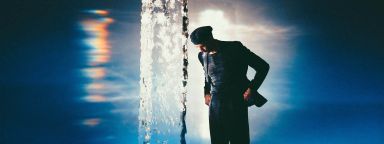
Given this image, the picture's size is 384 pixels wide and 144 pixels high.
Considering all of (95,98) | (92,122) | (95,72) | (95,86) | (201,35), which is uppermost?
(201,35)

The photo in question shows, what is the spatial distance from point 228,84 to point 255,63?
170 mm

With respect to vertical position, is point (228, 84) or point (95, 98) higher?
point (228, 84)

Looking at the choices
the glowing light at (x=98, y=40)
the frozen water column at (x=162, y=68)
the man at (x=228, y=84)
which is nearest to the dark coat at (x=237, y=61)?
the man at (x=228, y=84)

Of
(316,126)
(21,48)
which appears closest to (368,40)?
(316,126)

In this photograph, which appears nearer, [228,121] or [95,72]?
[228,121]

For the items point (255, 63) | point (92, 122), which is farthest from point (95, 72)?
point (255, 63)

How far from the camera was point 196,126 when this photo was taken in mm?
3375

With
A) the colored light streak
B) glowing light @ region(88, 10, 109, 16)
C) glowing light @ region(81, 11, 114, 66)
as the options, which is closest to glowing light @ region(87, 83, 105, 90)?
the colored light streak

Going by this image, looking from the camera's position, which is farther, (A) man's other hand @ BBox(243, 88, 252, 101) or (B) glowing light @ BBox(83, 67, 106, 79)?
(B) glowing light @ BBox(83, 67, 106, 79)

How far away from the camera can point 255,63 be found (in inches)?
67.7

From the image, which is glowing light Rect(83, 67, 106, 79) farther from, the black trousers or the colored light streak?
the black trousers

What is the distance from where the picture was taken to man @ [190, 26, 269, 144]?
168cm

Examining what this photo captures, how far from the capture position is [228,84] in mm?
1681

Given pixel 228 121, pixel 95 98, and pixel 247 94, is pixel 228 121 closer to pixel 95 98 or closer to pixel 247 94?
pixel 247 94
